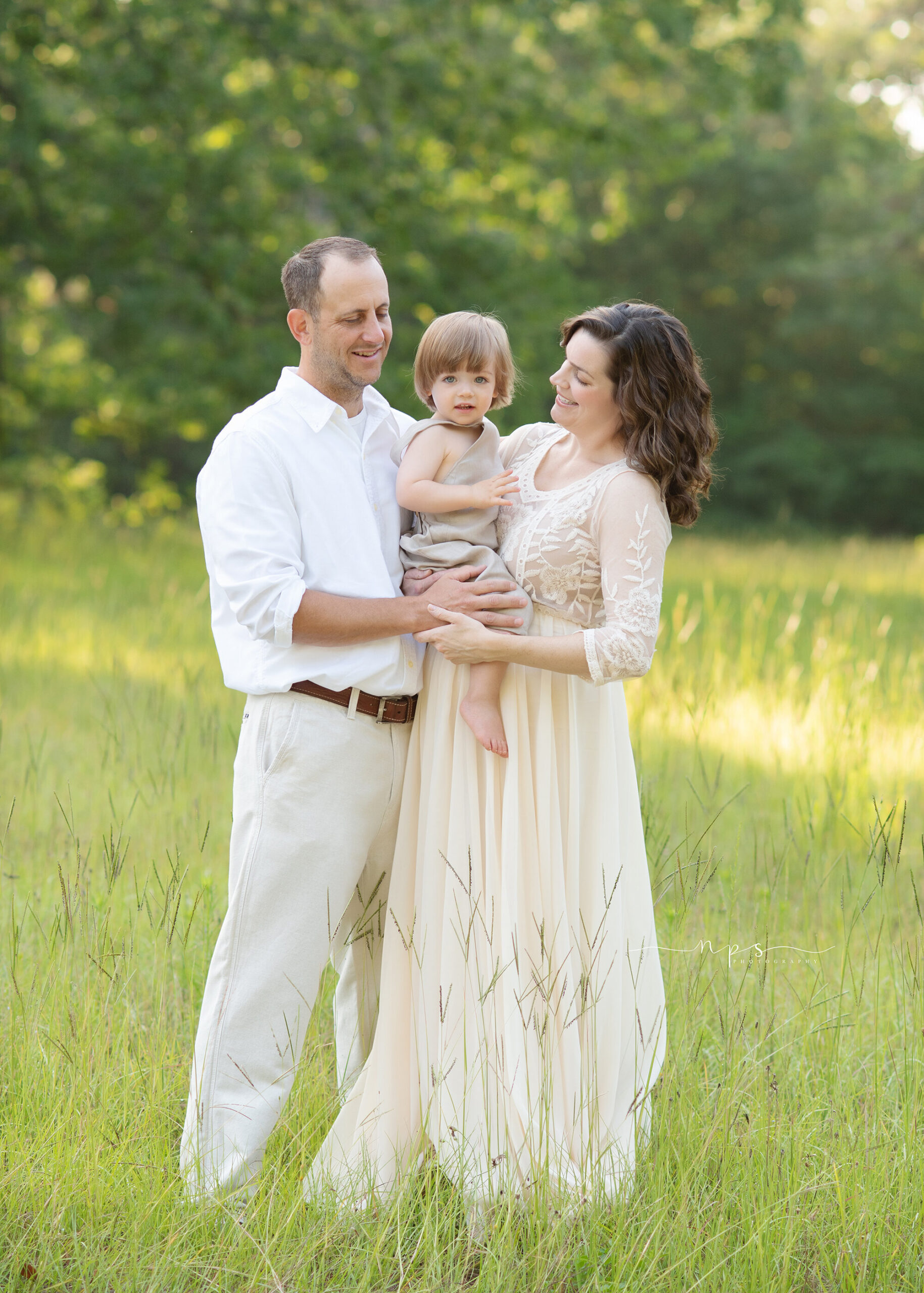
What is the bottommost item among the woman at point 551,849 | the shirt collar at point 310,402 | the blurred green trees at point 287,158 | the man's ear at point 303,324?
the woman at point 551,849

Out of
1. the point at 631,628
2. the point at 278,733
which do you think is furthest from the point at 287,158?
the point at 631,628

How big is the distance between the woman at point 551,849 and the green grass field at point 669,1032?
0.45 feet

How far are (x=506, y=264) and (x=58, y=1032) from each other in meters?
11.9

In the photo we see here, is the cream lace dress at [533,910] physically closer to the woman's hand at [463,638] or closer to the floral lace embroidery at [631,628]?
the floral lace embroidery at [631,628]

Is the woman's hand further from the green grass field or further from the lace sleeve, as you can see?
the green grass field

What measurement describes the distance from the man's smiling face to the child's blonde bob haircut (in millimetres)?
105

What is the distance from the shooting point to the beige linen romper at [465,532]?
2.78 metres

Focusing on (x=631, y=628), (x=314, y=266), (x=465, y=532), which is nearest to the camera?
(x=631, y=628)

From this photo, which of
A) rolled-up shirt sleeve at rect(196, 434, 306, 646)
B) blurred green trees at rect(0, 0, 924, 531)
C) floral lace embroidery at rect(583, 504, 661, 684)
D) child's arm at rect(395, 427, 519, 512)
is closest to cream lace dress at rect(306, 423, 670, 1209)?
floral lace embroidery at rect(583, 504, 661, 684)

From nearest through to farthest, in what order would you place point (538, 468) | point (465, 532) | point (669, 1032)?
1. point (465, 532)
2. point (538, 468)
3. point (669, 1032)

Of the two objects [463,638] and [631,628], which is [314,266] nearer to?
[463,638]

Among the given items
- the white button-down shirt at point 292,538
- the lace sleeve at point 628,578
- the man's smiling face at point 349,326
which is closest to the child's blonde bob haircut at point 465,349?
the man's smiling face at point 349,326

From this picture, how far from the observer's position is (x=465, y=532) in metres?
2.79

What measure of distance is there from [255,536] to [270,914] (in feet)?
2.79
